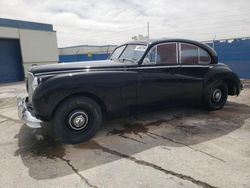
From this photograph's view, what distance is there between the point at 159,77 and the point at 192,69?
0.99 meters

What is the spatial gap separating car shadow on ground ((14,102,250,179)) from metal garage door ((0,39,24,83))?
13.6m

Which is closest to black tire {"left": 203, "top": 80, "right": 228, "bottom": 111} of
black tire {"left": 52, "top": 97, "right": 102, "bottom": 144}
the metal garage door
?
black tire {"left": 52, "top": 97, "right": 102, "bottom": 144}

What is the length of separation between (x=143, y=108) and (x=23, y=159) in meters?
2.34

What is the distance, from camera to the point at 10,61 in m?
16.7

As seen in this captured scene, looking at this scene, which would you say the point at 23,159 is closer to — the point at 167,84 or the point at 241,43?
the point at 167,84

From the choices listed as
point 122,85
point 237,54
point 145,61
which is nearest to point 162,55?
point 145,61

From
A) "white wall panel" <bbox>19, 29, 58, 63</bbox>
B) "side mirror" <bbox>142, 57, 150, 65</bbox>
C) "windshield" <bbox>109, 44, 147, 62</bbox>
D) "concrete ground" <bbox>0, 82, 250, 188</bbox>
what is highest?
"white wall panel" <bbox>19, 29, 58, 63</bbox>

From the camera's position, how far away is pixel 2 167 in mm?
3164

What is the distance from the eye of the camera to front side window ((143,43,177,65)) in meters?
4.51

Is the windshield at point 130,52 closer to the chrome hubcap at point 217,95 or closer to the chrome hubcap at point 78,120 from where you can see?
the chrome hubcap at point 78,120

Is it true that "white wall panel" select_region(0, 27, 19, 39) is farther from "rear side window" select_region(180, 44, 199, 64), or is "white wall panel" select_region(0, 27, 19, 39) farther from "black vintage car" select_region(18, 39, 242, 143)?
"rear side window" select_region(180, 44, 199, 64)

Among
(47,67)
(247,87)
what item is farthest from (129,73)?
(247,87)

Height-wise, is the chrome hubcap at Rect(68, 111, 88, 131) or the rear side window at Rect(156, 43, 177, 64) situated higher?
the rear side window at Rect(156, 43, 177, 64)

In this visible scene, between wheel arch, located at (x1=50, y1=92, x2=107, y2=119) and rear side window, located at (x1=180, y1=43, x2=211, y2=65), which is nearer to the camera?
wheel arch, located at (x1=50, y1=92, x2=107, y2=119)
